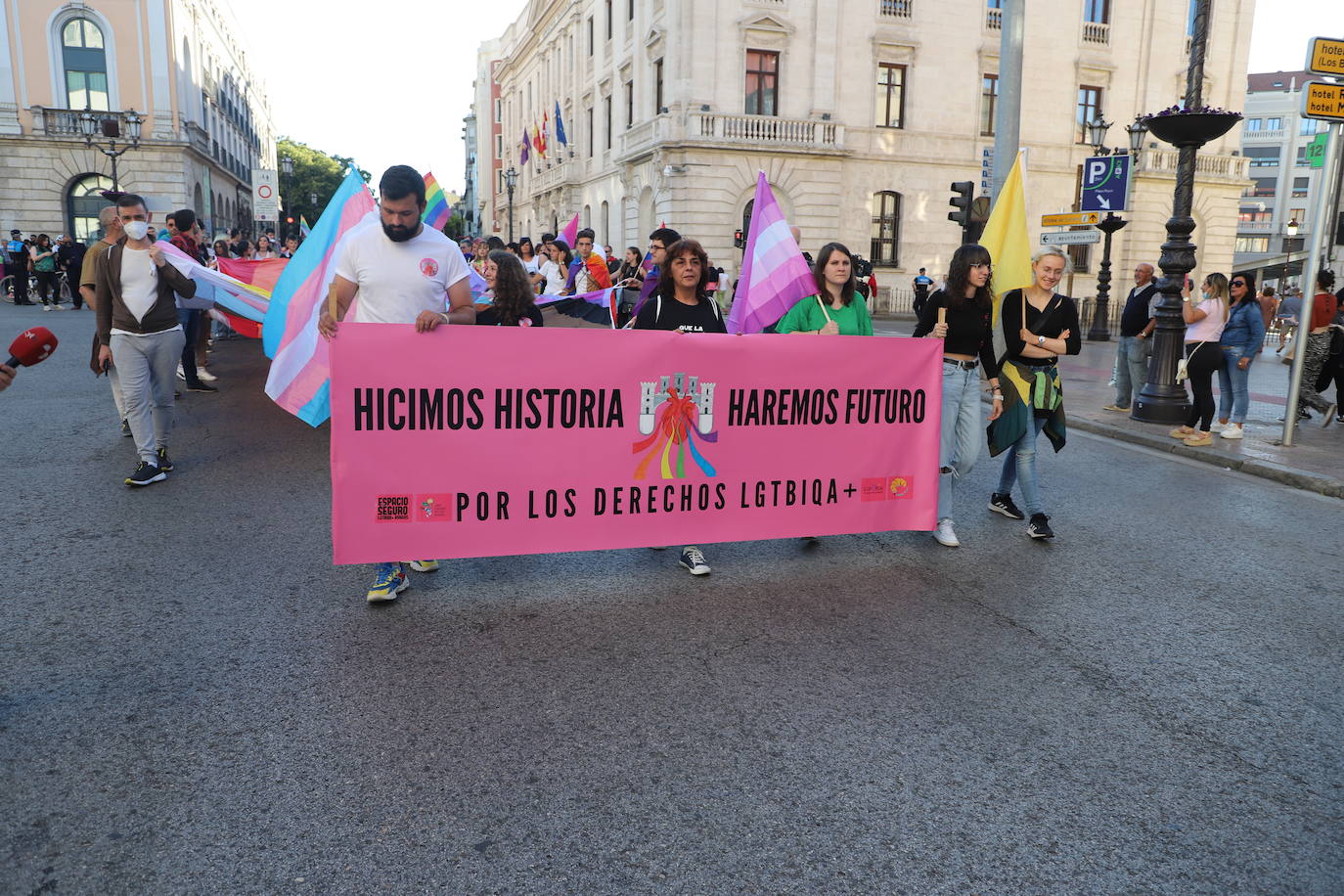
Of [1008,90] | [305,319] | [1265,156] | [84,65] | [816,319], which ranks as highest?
[1265,156]

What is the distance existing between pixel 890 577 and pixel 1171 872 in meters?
2.71

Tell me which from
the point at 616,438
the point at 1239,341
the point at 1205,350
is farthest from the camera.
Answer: the point at 1239,341

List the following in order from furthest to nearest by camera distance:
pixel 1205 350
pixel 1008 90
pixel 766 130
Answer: pixel 766 130 → pixel 1008 90 → pixel 1205 350

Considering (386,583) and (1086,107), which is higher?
(1086,107)

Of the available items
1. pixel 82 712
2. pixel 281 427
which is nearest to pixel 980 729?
pixel 82 712

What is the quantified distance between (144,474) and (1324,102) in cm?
1045

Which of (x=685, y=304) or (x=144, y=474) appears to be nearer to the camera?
(x=685, y=304)

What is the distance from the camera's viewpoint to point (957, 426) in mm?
6164

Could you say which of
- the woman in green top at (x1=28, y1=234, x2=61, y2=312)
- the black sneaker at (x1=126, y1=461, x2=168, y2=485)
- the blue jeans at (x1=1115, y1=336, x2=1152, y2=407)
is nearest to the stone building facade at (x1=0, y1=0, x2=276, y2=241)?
the woman in green top at (x1=28, y1=234, x2=61, y2=312)

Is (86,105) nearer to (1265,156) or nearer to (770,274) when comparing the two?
(770,274)

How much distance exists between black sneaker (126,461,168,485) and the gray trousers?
5 centimetres

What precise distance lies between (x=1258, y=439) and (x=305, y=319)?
9.31m

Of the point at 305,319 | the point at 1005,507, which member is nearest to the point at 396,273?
the point at 305,319

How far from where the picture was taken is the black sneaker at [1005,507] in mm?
6793
